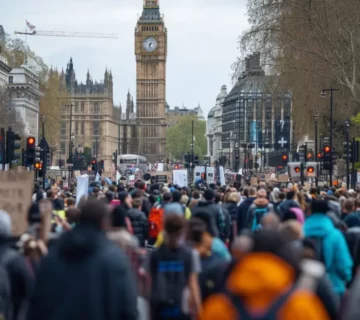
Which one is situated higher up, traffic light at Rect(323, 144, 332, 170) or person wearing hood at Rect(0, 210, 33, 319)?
traffic light at Rect(323, 144, 332, 170)

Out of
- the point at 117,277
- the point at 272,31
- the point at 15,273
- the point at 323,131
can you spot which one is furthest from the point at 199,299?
the point at 323,131

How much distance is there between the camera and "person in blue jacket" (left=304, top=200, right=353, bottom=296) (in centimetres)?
1224

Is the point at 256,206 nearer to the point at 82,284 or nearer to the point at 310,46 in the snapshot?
the point at 82,284

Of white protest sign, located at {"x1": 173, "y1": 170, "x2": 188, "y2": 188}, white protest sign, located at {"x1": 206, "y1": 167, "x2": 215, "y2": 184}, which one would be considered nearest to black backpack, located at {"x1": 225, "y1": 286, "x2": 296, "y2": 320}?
white protest sign, located at {"x1": 173, "y1": 170, "x2": 188, "y2": 188}

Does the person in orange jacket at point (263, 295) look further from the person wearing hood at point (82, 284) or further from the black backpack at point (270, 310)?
the person wearing hood at point (82, 284)

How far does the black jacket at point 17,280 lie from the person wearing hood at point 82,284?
154 cm

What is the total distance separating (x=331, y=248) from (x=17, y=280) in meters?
3.76

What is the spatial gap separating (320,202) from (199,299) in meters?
3.40

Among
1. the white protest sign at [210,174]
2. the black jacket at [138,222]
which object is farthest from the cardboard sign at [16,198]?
the white protest sign at [210,174]

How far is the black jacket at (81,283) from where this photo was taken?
7.93 metres

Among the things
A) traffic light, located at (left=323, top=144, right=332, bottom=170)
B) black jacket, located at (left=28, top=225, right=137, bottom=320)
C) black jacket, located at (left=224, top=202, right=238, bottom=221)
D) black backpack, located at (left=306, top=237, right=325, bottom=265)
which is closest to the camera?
black jacket, located at (left=28, top=225, right=137, bottom=320)

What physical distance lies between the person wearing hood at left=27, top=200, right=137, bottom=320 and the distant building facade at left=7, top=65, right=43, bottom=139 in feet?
377

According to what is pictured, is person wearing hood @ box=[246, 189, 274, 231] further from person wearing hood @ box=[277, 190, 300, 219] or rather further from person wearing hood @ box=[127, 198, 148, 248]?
person wearing hood @ box=[127, 198, 148, 248]

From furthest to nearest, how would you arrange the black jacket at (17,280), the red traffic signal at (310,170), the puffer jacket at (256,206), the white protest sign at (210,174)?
1. the white protest sign at (210,174)
2. the red traffic signal at (310,170)
3. the puffer jacket at (256,206)
4. the black jacket at (17,280)
